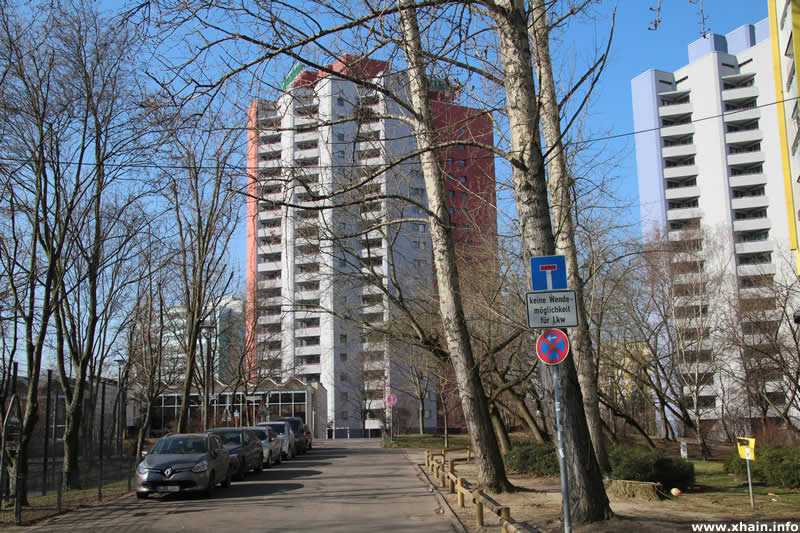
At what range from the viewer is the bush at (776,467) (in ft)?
51.5

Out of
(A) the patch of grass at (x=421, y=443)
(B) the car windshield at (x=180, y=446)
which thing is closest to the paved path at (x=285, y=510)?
(B) the car windshield at (x=180, y=446)

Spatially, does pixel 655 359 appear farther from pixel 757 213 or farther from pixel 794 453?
pixel 757 213

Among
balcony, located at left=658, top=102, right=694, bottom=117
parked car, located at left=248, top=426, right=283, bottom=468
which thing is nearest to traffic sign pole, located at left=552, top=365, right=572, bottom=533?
parked car, located at left=248, top=426, right=283, bottom=468

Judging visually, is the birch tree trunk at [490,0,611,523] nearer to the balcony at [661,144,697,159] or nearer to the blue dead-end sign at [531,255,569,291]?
the blue dead-end sign at [531,255,569,291]

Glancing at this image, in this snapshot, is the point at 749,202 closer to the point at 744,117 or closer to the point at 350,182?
the point at 744,117

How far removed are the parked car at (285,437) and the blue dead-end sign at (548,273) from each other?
24125mm

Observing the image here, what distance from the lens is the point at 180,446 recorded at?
16.9 meters

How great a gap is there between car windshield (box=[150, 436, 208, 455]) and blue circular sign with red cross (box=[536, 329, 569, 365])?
11.5 meters

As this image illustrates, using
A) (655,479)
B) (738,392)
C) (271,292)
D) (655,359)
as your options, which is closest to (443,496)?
(655,479)

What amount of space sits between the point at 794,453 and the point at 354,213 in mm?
12277

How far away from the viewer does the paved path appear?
1146 centimetres

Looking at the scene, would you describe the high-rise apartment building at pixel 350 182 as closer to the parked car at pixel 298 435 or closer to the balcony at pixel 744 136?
the parked car at pixel 298 435

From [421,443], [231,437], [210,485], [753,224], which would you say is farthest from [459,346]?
[753,224]

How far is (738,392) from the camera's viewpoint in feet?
130
